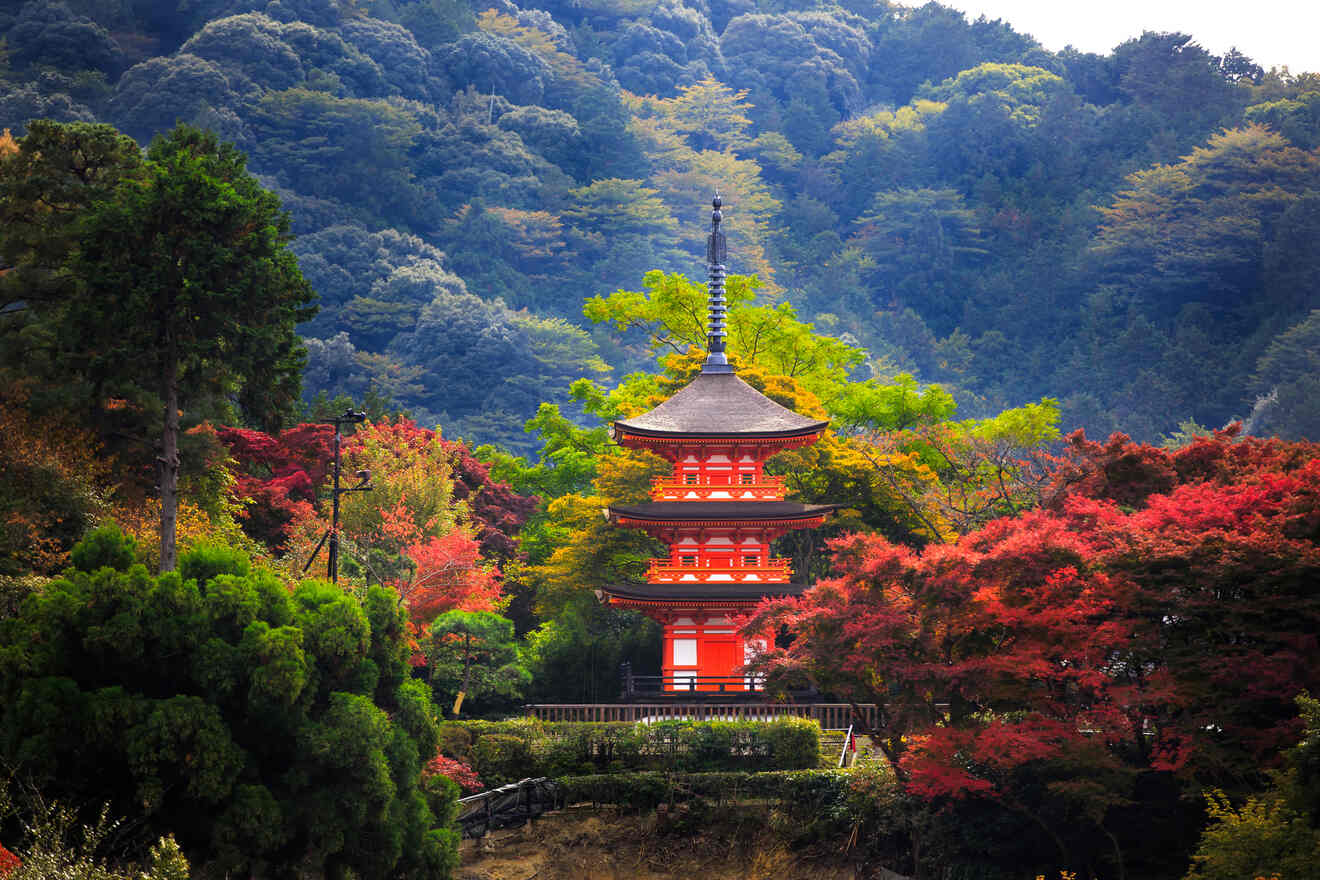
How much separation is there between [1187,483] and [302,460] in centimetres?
2607

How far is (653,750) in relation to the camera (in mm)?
33062

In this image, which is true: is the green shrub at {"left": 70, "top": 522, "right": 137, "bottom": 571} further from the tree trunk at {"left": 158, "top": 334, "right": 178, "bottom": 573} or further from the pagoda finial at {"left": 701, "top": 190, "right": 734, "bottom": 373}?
the pagoda finial at {"left": 701, "top": 190, "right": 734, "bottom": 373}

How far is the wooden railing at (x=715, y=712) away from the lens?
3541 centimetres

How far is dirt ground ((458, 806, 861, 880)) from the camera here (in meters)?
31.5

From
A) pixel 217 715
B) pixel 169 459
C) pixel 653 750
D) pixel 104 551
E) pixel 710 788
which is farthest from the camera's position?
pixel 653 750

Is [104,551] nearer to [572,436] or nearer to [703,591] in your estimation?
[703,591]

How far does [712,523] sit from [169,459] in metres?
12.6

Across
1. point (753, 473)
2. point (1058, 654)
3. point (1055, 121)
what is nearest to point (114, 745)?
point (1058, 654)

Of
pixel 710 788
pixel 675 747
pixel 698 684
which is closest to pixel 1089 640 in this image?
pixel 710 788

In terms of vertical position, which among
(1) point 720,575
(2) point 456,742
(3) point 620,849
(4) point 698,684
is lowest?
(3) point 620,849

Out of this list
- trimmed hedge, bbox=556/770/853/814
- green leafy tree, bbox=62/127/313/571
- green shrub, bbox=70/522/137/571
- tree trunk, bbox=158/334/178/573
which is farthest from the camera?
→ green leafy tree, bbox=62/127/313/571

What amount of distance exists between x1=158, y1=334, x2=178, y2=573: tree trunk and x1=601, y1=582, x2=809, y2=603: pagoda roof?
408 inches

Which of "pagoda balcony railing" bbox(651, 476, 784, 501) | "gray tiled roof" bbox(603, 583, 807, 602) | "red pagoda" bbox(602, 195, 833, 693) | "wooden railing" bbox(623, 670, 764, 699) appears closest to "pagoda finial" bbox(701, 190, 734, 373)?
"red pagoda" bbox(602, 195, 833, 693)

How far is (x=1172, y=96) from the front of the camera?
9338cm
